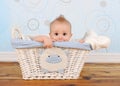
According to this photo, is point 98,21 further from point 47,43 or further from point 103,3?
point 47,43

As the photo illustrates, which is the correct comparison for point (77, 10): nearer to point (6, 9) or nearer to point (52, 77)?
point (6, 9)

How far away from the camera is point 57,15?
1806 millimetres

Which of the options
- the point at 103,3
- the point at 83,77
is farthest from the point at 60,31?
the point at 103,3

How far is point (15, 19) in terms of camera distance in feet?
5.87

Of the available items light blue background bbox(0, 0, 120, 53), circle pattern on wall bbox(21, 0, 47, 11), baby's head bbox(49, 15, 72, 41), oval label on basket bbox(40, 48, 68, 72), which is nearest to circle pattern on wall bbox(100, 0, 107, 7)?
light blue background bbox(0, 0, 120, 53)

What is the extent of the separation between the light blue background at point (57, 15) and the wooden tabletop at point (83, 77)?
0.20 meters

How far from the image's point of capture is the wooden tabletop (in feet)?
4.38

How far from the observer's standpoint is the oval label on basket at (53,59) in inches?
52.8

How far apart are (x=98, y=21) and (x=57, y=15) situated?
0.27 m

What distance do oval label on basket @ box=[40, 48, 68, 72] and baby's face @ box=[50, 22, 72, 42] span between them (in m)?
0.10

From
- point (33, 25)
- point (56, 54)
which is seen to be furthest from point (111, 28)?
point (56, 54)

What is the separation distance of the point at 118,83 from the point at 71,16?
2.04 ft

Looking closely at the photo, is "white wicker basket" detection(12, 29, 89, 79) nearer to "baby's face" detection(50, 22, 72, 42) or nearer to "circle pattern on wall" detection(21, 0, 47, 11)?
"baby's face" detection(50, 22, 72, 42)

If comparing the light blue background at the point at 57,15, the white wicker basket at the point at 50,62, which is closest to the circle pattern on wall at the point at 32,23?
the light blue background at the point at 57,15
